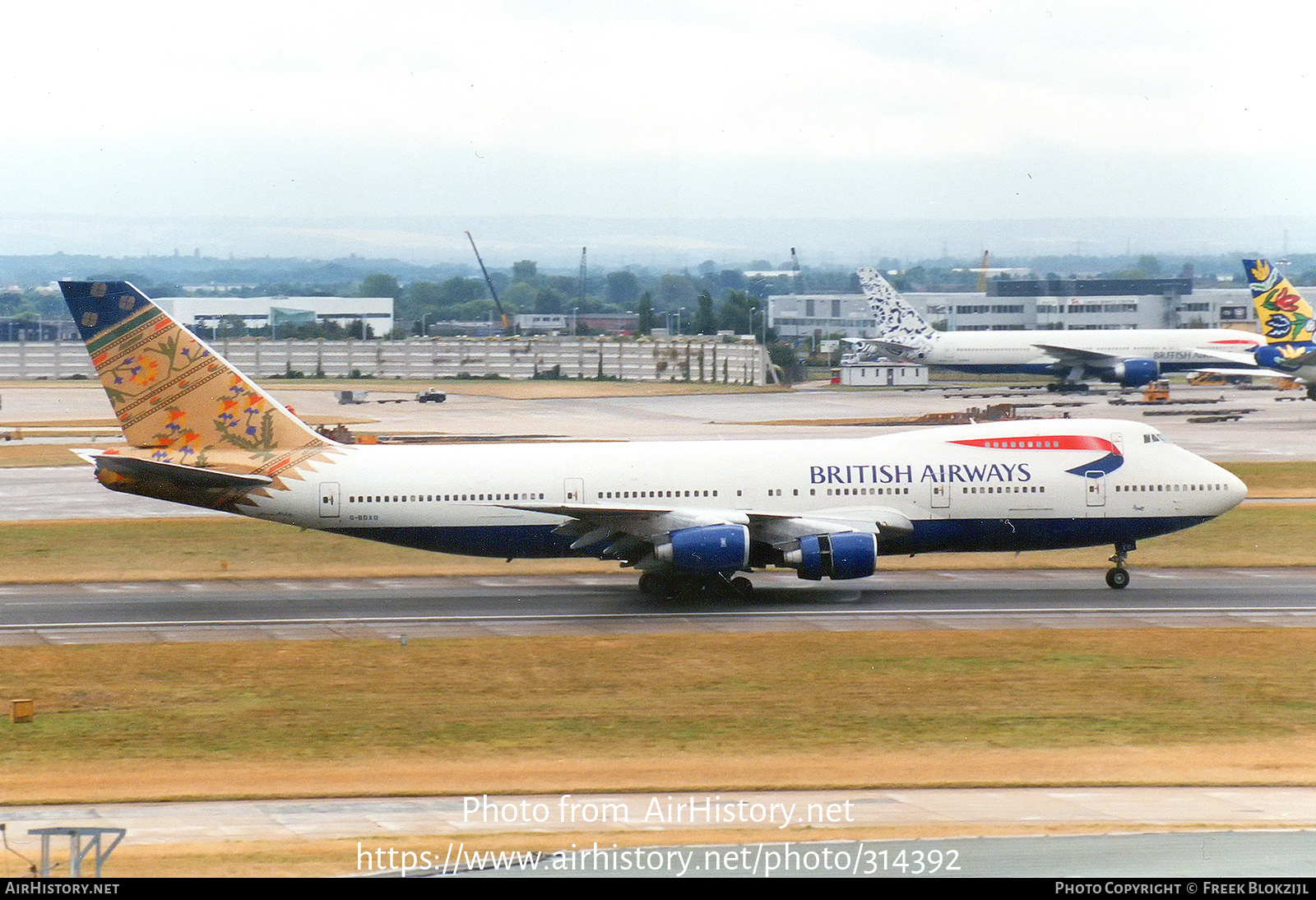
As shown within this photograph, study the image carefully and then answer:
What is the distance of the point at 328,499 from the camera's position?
39.2 m

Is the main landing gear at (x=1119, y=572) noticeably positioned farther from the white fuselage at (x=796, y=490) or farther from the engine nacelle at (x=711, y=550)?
the engine nacelle at (x=711, y=550)

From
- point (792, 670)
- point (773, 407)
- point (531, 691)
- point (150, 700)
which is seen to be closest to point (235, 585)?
point (150, 700)

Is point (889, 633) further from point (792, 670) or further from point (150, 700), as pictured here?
point (150, 700)

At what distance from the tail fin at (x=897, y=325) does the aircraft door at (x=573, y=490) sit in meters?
84.3

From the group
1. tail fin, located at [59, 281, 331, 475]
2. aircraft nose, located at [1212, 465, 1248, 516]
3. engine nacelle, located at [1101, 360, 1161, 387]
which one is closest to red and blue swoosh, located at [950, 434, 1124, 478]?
aircraft nose, located at [1212, 465, 1248, 516]

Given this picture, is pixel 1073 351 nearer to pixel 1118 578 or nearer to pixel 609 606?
pixel 1118 578

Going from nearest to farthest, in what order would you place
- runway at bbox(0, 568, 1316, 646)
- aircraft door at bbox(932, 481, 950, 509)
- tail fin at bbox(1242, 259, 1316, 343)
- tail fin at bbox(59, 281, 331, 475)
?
runway at bbox(0, 568, 1316, 646), aircraft door at bbox(932, 481, 950, 509), tail fin at bbox(59, 281, 331, 475), tail fin at bbox(1242, 259, 1316, 343)

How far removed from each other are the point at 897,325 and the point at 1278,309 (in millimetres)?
31693

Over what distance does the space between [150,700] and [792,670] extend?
13565mm

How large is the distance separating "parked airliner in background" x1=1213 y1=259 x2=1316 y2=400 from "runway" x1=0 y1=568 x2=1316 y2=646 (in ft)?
229

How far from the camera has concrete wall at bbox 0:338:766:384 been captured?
133 m

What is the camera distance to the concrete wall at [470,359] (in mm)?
133125

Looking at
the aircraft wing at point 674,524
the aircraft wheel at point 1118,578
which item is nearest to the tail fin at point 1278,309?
the aircraft wheel at point 1118,578

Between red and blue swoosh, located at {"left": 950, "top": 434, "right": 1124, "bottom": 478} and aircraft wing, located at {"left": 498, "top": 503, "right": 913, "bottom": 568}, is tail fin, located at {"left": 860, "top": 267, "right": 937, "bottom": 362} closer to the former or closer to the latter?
red and blue swoosh, located at {"left": 950, "top": 434, "right": 1124, "bottom": 478}
